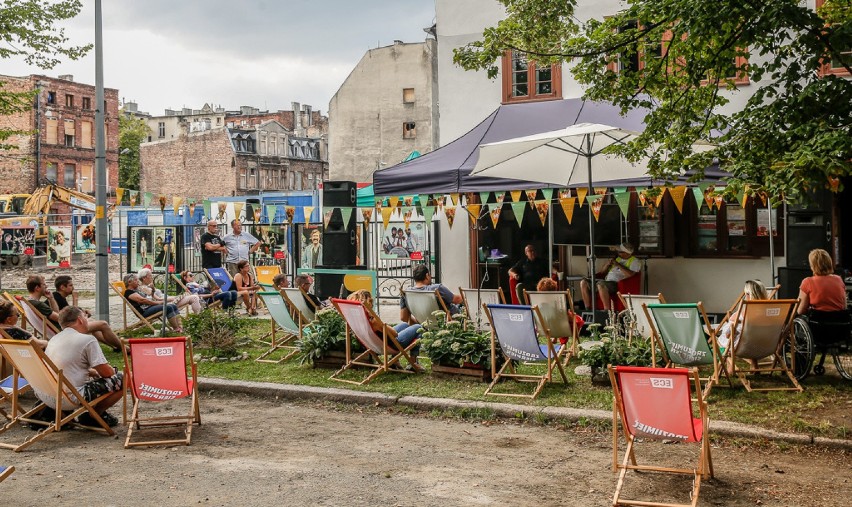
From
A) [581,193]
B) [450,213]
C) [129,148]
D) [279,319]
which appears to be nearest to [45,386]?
[279,319]

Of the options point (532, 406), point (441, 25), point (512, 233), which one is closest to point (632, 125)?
point (512, 233)

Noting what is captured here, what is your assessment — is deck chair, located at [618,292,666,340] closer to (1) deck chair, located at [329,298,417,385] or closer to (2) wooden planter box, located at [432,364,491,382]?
(2) wooden planter box, located at [432,364,491,382]

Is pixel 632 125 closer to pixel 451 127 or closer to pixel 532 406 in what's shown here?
pixel 451 127

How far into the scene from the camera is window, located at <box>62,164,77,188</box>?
66250 mm

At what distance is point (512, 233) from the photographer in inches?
639

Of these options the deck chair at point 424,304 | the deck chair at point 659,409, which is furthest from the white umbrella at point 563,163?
the deck chair at point 659,409

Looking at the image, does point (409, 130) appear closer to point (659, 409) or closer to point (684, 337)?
point (684, 337)

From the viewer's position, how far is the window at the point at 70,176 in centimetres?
6625

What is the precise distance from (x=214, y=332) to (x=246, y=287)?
5050 millimetres

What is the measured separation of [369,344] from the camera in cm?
985

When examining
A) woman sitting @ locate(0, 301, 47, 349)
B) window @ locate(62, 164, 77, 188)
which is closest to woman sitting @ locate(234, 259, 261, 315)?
woman sitting @ locate(0, 301, 47, 349)

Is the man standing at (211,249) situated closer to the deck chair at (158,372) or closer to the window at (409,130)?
the deck chair at (158,372)

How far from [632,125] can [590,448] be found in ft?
26.5

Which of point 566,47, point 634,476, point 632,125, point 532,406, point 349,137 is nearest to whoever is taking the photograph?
point 634,476
